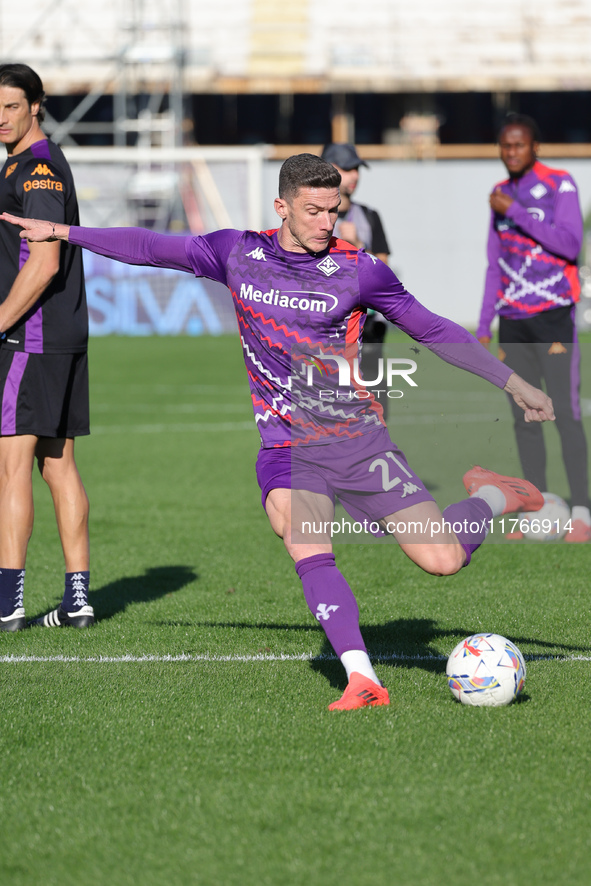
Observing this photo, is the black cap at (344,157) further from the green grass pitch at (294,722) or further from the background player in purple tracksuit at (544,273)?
the green grass pitch at (294,722)

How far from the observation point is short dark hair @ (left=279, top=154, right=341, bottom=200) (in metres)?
3.84

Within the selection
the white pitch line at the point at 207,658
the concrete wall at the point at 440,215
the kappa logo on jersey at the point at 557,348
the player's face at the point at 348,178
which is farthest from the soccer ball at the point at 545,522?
the concrete wall at the point at 440,215

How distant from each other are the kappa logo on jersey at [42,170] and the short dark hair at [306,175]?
1.38 meters

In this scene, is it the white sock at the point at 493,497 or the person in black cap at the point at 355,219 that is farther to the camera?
the person in black cap at the point at 355,219

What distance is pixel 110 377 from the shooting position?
17609mm

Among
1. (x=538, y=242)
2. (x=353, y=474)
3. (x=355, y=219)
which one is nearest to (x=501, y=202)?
(x=538, y=242)

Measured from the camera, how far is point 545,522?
4.89 metres

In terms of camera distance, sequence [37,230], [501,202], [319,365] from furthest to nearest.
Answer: [501,202]
[37,230]
[319,365]

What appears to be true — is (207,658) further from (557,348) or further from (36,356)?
(557,348)

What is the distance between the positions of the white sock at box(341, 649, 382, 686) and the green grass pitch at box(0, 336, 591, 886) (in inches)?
4.8

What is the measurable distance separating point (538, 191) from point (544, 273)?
0.50 meters

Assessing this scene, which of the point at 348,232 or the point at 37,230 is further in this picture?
the point at 348,232

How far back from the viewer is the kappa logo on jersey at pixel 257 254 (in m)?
4.06

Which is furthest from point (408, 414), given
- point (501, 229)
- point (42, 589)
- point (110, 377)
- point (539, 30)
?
point (539, 30)
